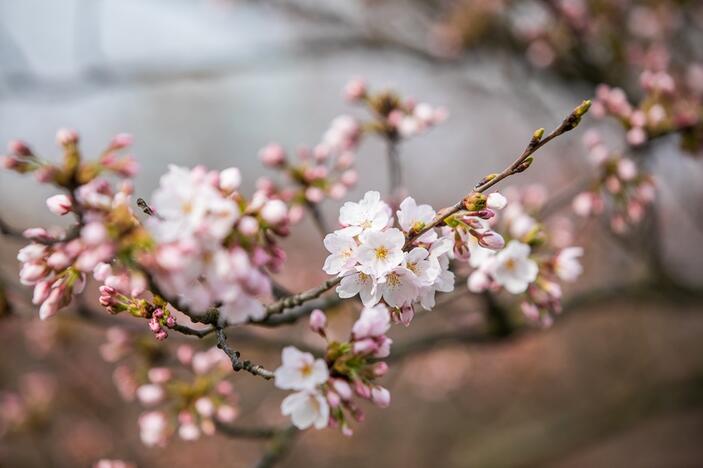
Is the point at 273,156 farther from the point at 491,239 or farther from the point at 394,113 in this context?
→ the point at 491,239

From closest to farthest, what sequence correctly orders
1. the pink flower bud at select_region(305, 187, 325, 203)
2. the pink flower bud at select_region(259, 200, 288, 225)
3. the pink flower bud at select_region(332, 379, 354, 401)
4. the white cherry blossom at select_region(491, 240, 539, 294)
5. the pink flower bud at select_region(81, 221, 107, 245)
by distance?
the pink flower bud at select_region(81, 221, 107, 245) < the pink flower bud at select_region(259, 200, 288, 225) < the pink flower bud at select_region(332, 379, 354, 401) < the white cherry blossom at select_region(491, 240, 539, 294) < the pink flower bud at select_region(305, 187, 325, 203)

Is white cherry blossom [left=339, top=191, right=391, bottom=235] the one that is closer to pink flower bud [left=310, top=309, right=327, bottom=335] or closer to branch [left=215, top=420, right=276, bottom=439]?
pink flower bud [left=310, top=309, right=327, bottom=335]

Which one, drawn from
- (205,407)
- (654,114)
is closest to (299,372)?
(205,407)

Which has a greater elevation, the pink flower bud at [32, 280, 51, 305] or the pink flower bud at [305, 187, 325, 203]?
the pink flower bud at [305, 187, 325, 203]

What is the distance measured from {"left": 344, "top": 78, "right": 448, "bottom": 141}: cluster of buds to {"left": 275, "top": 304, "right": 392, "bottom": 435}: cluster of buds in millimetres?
1279

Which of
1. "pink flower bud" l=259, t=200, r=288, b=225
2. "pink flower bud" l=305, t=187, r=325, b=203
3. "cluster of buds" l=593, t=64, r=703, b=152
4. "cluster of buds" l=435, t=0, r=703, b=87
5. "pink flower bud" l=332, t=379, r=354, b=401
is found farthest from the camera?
"cluster of buds" l=435, t=0, r=703, b=87

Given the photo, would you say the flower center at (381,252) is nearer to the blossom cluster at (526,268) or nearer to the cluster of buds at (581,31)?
the blossom cluster at (526,268)

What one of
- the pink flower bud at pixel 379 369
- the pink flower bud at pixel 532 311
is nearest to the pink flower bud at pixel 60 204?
the pink flower bud at pixel 379 369

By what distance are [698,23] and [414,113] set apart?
11.6ft

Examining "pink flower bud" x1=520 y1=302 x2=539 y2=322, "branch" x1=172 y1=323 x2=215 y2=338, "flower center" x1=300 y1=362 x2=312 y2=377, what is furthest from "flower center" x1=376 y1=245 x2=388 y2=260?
"pink flower bud" x1=520 y1=302 x2=539 y2=322

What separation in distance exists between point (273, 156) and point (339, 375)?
1171 mm

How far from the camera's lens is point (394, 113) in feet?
8.21

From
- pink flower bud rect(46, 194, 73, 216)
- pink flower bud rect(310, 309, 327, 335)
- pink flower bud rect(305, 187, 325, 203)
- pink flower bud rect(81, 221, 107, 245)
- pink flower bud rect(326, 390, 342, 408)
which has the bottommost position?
pink flower bud rect(326, 390, 342, 408)

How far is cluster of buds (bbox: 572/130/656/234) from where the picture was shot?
2.24 metres
